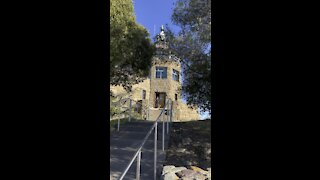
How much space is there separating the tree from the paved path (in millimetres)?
1082

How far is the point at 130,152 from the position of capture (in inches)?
173

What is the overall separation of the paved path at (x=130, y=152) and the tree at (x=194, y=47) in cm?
108

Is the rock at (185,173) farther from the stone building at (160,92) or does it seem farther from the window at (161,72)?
the window at (161,72)

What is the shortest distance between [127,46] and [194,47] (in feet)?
5.28

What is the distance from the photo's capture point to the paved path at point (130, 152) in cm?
358

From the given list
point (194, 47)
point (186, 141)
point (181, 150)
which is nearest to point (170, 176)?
point (181, 150)

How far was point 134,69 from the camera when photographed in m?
7.25

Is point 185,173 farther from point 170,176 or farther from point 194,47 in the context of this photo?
point 194,47

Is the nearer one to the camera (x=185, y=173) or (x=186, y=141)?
(x=185, y=173)

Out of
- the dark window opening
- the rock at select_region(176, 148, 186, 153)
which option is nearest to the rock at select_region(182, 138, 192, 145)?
the rock at select_region(176, 148, 186, 153)

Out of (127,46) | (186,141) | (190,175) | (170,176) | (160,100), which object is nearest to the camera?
(170,176)

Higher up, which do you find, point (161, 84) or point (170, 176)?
point (161, 84)
